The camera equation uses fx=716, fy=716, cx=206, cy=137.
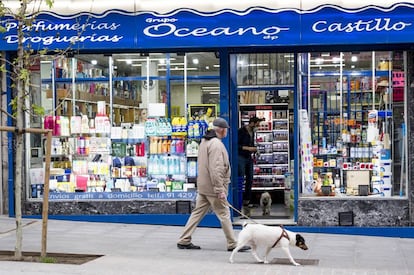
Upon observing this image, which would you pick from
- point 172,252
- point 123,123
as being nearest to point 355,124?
point 123,123

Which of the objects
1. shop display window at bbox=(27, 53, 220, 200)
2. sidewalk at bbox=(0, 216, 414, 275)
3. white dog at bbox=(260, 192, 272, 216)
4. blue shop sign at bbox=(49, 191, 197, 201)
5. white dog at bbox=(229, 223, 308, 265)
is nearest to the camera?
sidewalk at bbox=(0, 216, 414, 275)

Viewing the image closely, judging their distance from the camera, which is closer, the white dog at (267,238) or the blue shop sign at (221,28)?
the white dog at (267,238)

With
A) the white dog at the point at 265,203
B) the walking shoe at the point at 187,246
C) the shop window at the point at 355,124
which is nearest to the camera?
the walking shoe at the point at 187,246

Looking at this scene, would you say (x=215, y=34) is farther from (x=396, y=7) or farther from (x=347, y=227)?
(x=347, y=227)

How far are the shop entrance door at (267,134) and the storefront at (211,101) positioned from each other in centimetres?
5

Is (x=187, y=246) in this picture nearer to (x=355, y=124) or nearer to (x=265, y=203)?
(x=265, y=203)

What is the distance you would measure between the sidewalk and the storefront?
1.76ft

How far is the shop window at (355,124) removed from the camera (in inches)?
464

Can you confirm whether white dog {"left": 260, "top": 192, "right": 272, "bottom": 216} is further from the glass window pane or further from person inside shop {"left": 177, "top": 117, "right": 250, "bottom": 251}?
person inside shop {"left": 177, "top": 117, "right": 250, "bottom": 251}

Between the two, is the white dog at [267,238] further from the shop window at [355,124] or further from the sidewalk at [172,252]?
the shop window at [355,124]

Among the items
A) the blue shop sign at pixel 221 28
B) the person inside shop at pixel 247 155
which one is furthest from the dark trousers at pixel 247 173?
the blue shop sign at pixel 221 28

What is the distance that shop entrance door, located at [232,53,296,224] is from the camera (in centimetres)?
1231

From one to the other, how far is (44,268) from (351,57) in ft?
20.5

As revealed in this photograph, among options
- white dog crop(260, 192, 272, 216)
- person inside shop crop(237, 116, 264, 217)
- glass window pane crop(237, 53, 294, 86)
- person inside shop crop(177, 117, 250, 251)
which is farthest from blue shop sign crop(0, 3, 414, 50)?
white dog crop(260, 192, 272, 216)
